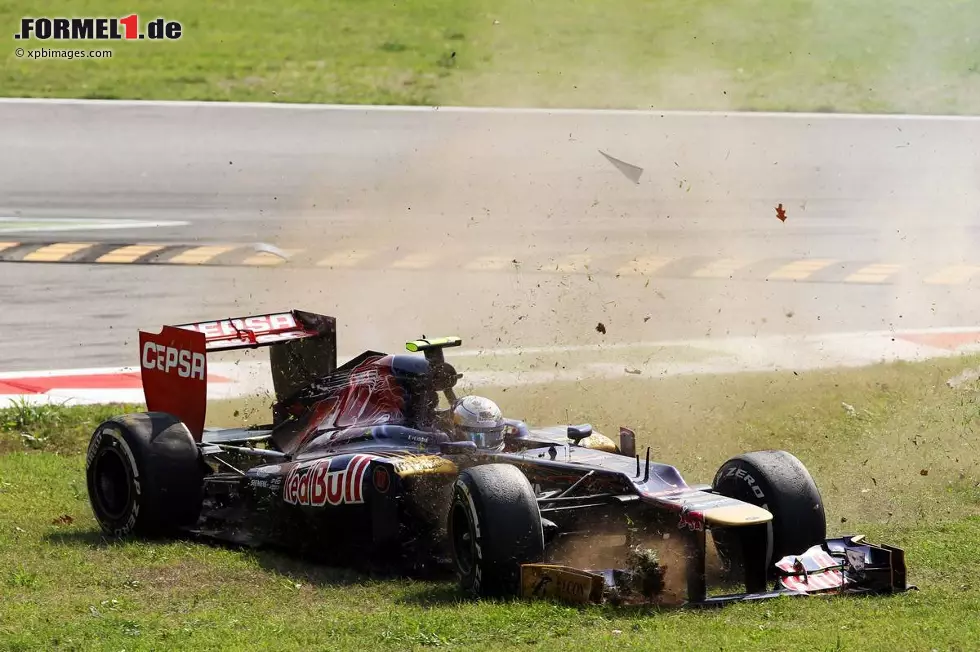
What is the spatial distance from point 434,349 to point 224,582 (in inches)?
108

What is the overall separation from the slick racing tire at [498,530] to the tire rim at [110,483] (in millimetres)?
3438

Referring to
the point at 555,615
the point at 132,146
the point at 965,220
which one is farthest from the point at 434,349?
the point at 132,146

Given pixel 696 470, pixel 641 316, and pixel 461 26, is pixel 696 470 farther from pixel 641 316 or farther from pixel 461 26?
pixel 461 26

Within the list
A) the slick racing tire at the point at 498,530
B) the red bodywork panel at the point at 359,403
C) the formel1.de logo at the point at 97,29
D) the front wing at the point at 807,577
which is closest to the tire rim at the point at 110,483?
the red bodywork panel at the point at 359,403

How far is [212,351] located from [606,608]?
4829 millimetres

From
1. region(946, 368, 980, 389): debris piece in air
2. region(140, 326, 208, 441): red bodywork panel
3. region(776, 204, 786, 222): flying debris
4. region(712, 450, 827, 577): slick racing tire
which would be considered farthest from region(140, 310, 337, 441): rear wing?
region(776, 204, 786, 222): flying debris

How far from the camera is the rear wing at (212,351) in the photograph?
12508 mm

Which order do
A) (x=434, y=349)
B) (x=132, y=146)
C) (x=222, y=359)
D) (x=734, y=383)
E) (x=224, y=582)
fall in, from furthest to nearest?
(x=132, y=146) < (x=222, y=359) < (x=734, y=383) < (x=434, y=349) < (x=224, y=582)

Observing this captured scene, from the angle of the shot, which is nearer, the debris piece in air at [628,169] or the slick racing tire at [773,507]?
the slick racing tire at [773,507]

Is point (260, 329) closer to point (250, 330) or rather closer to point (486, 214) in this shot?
point (250, 330)

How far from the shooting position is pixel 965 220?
2414 centimetres

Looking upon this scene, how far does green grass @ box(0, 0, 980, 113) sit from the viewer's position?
29.3 metres

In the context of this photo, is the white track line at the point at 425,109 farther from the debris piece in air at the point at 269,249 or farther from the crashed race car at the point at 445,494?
the crashed race car at the point at 445,494

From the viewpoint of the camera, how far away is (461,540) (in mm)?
9992
